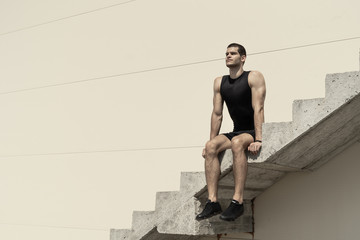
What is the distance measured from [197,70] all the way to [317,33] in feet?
5.02

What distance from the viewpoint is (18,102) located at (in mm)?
8367

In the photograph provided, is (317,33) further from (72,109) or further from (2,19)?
(2,19)

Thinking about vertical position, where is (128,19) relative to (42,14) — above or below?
below

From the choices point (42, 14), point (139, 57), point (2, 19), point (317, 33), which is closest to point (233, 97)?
point (317, 33)

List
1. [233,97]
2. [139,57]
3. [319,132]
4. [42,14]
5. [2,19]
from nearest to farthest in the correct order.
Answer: [319,132] < [233,97] < [139,57] < [42,14] < [2,19]

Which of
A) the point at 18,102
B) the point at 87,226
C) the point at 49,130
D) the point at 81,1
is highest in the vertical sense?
the point at 81,1

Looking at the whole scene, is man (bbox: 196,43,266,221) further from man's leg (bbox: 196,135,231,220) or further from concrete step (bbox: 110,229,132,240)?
concrete step (bbox: 110,229,132,240)

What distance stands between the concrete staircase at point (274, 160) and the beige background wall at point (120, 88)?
716mm

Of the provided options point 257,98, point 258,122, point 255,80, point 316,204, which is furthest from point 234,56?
point 316,204

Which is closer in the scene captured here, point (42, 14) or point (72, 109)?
point (72, 109)

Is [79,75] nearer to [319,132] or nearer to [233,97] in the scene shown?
[233,97]

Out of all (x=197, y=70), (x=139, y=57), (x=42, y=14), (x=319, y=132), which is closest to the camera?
(x=319, y=132)

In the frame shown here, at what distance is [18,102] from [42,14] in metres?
1.40

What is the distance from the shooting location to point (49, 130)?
25.7ft
